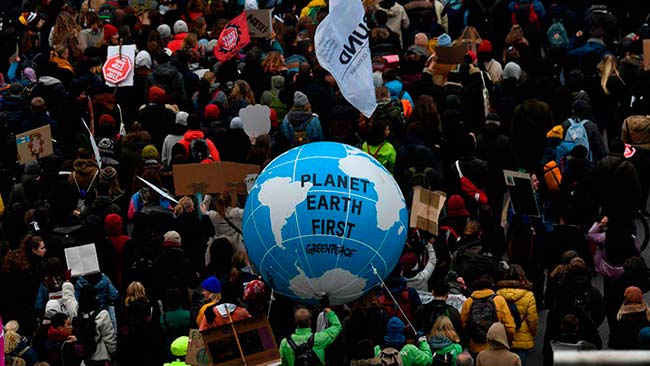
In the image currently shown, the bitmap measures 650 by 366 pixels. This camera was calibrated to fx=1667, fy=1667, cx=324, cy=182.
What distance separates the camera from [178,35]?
24328 mm

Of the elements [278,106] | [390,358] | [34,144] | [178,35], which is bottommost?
[178,35]

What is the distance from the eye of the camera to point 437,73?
21.8 metres

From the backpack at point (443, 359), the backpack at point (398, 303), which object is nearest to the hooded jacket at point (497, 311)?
the backpack at point (398, 303)

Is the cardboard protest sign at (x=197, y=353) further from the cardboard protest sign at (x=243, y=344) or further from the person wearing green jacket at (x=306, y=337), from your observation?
the person wearing green jacket at (x=306, y=337)

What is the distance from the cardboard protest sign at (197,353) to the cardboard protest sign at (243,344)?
0.27 metres

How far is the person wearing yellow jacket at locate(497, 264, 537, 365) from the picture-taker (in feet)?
50.0

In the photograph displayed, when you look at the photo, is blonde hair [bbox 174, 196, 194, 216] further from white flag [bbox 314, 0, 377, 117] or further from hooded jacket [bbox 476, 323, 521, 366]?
hooded jacket [bbox 476, 323, 521, 366]

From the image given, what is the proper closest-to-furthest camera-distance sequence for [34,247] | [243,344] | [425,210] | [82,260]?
[243,344] → [82,260] → [425,210] → [34,247]

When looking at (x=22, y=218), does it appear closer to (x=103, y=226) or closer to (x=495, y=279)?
(x=103, y=226)

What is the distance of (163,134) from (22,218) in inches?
116

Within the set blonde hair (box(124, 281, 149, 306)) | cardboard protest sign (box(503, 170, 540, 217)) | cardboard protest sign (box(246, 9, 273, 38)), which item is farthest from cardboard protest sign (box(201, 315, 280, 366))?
cardboard protest sign (box(246, 9, 273, 38))

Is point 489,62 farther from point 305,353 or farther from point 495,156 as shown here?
point 305,353

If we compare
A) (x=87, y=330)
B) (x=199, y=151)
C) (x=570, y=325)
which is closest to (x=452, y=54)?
(x=199, y=151)

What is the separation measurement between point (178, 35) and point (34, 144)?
5.24 m
